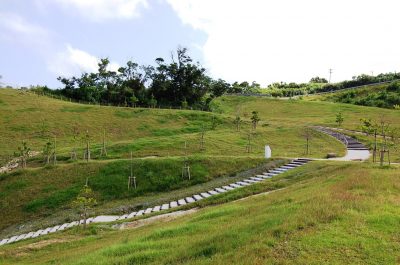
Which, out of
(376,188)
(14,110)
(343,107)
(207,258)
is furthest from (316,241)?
(343,107)

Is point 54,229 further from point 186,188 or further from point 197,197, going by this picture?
point 186,188

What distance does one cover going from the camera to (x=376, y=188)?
1402 cm

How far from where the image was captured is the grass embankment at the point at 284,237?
29.1 feet

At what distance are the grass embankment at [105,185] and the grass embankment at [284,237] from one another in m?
8.96

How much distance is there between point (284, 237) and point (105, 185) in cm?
1950

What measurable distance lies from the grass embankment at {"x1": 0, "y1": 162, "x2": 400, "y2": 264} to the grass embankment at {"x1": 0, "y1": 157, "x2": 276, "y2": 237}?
29.4 feet

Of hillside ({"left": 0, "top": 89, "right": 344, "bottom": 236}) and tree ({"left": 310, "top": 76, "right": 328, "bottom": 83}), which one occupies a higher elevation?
tree ({"left": 310, "top": 76, "right": 328, "bottom": 83})

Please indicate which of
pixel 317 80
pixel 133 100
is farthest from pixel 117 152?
pixel 317 80

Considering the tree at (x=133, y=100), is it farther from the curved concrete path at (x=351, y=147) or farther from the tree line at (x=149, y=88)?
the curved concrete path at (x=351, y=147)

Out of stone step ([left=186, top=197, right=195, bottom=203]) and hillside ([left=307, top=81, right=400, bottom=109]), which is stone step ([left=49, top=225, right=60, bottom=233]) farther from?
hillside ([left=307, top=81, right=400, bottom=109])

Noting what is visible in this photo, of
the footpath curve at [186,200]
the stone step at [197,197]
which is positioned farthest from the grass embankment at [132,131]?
the stone step at [197,197]

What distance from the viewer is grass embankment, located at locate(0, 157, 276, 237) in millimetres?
24359

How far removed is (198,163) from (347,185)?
15634 millimetres


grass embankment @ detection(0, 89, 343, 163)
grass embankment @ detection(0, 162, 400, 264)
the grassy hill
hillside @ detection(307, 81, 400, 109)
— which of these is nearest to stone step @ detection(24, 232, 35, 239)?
the grassy hill
